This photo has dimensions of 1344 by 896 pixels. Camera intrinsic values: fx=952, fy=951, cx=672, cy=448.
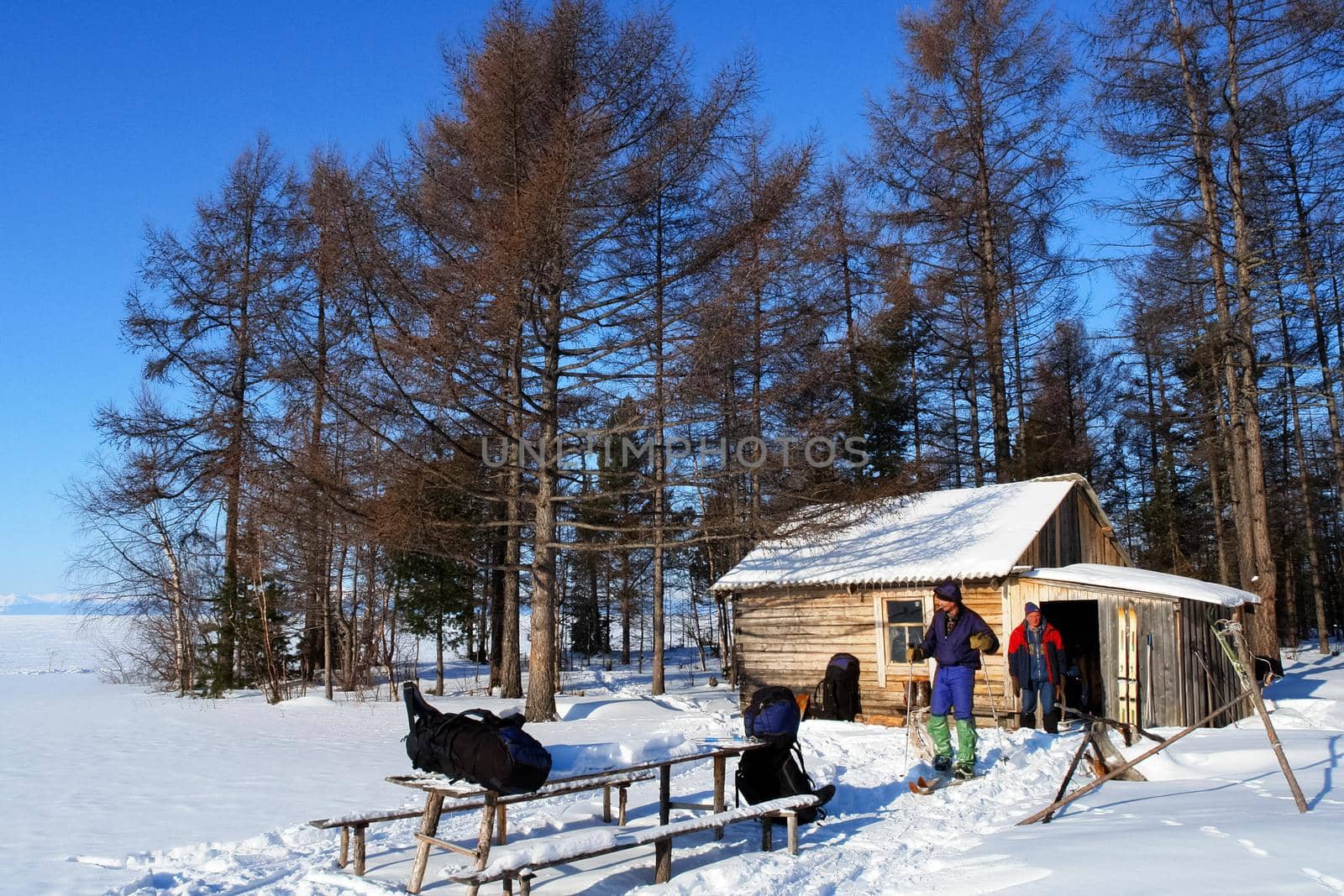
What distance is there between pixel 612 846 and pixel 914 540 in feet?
42.4

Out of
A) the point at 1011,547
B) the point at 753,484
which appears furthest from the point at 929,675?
the point at 753,484

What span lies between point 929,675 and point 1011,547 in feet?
8.14

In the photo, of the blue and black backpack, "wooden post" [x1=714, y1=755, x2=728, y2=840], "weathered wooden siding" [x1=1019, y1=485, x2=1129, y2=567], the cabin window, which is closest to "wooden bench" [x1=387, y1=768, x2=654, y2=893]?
"wooden post" [x1=714, y1=755, x2=728, y2=840]

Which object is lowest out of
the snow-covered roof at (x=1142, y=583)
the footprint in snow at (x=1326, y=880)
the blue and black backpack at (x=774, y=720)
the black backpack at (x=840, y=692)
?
the black backpack at (x=840, y=692)

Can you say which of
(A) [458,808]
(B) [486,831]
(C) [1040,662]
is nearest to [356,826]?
(A) [458,808]

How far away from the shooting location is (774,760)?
7148 mm

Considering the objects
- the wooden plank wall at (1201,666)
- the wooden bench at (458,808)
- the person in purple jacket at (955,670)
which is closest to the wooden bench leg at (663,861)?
the wooden bench at (458,808)

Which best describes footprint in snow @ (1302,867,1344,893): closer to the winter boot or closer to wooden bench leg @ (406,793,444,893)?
the winter boot

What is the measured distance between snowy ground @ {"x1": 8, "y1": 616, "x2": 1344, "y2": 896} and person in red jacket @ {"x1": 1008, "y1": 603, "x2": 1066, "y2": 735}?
217cm

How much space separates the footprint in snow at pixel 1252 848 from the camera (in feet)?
16.5

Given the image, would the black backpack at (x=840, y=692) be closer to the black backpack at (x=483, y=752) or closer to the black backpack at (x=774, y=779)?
the black backpack at (x=774, y=779)

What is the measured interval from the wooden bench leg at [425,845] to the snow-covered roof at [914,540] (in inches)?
350

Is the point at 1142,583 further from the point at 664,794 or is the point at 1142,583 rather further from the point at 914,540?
the point at 664,794

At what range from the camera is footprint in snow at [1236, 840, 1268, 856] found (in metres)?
5.01
